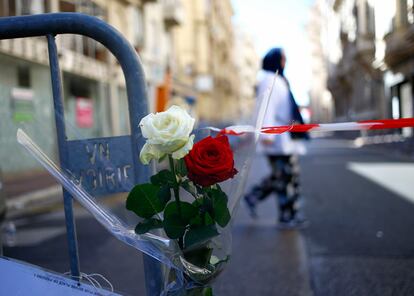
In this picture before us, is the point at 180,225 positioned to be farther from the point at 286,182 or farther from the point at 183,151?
the point at 286,182

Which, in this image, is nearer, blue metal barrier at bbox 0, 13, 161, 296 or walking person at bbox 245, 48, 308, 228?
blue metal barrier at bbox 0, 13, 161, 296

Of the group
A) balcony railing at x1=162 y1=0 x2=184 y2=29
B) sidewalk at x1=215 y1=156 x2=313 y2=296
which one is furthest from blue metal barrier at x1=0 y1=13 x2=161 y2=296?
balcony railing at x1=162 y1=0 x2=184 y2=29

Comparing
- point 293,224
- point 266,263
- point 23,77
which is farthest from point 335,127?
point 23,77

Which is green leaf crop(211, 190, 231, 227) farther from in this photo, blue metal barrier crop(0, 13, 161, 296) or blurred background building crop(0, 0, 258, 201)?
blurred background building crop(0, 0, 258, 201)

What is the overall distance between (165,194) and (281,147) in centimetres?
369

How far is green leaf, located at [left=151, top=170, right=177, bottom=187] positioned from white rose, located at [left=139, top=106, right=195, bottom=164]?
0.23ft

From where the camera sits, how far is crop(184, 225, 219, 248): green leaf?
1.48m

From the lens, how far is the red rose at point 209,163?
4.75ft

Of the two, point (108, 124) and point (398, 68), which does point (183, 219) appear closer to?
point (108, 124)

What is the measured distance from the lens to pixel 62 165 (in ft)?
5.76

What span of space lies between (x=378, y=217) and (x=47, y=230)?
154 inches

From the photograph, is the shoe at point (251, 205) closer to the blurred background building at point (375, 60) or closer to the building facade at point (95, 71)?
the building facade at point (95, 71)

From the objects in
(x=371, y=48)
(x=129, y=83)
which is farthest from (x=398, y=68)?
(x=129, y=83)

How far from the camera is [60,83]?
1.80 meters
